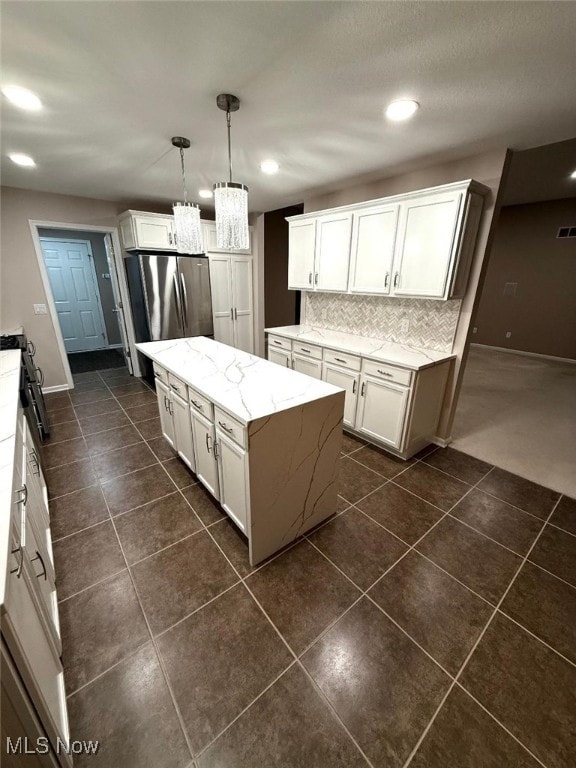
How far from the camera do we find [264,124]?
2.01 meters

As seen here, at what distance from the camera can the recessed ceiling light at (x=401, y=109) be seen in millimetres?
1742

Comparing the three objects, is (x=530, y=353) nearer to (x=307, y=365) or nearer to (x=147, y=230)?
(x=307, y=365)

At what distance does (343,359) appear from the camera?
300 cm

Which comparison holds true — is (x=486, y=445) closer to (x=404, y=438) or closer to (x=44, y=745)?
(x=404, y=438)

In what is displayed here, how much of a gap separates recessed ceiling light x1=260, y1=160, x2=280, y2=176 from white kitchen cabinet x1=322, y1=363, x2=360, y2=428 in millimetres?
1882

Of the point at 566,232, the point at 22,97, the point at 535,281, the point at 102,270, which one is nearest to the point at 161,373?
the point at 22,97

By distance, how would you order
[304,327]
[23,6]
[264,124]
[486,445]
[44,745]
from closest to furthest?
[44,745] < [23,6] < [264,124] < [486,445] < [304,327]

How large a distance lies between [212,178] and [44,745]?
384 centimetres

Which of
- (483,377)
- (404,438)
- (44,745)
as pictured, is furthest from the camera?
(483,377)

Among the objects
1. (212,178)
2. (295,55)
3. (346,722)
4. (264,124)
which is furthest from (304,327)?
(346,722)

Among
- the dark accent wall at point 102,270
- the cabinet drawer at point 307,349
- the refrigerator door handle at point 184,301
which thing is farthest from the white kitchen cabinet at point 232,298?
the dark accent wall at point 102,270

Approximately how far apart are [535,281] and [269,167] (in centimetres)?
567

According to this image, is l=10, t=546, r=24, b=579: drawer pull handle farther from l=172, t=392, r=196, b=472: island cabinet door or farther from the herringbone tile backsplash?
the herringbone tile backsplash

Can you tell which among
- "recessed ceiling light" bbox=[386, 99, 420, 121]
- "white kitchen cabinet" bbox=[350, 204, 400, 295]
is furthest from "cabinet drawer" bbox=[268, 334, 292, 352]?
"recessed ceiling light" bbox=[386, 99, 420, 121]
